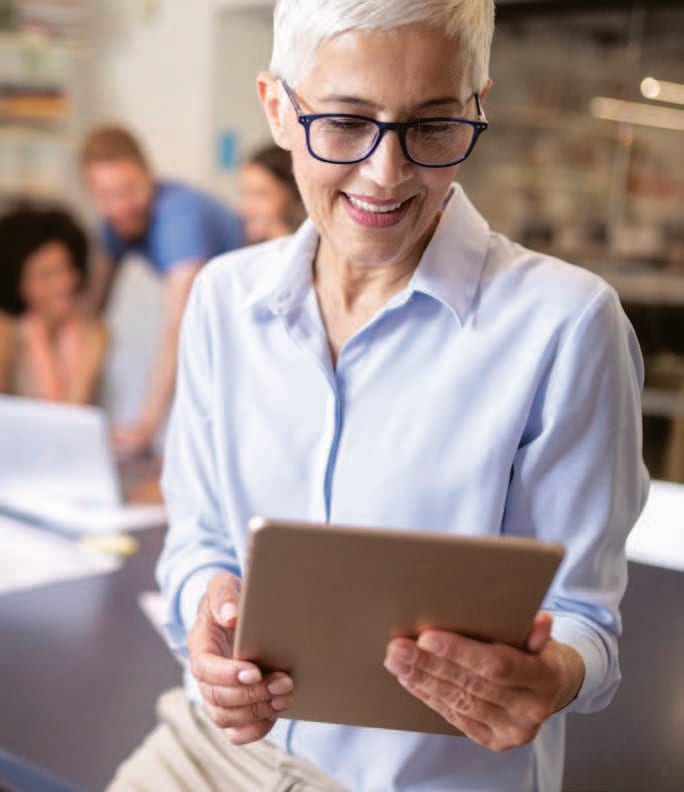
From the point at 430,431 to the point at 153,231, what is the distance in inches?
108

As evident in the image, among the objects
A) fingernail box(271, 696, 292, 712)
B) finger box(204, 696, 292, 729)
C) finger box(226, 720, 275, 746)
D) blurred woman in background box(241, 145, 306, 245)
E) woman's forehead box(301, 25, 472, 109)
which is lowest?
finger box(226, 720, 275, 746)

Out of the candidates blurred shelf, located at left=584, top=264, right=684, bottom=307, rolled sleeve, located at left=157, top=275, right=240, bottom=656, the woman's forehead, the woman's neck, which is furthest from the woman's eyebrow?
the woman's neck

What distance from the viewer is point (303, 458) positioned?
101cm

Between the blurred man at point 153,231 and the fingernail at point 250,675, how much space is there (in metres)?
2.44

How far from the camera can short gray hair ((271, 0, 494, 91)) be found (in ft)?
2.60

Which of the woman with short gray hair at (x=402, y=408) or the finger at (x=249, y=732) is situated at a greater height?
the woman with short gray hair at (x=402, y=408)

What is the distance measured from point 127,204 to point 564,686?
10.3 feet

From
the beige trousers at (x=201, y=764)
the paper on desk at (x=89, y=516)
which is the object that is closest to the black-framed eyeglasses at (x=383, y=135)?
the beige trousers at (x=201, y=764)

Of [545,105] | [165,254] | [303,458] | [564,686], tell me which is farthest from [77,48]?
[564,686]

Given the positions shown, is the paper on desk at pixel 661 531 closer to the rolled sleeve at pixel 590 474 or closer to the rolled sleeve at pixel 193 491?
the rolled sleeve at pixel 590 474

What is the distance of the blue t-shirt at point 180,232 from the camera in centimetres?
339

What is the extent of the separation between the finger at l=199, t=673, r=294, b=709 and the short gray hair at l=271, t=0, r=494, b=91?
19.3 inches

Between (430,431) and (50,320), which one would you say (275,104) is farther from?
(50,320)

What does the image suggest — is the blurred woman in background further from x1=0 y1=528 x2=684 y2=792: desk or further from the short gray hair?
the short gray hair
